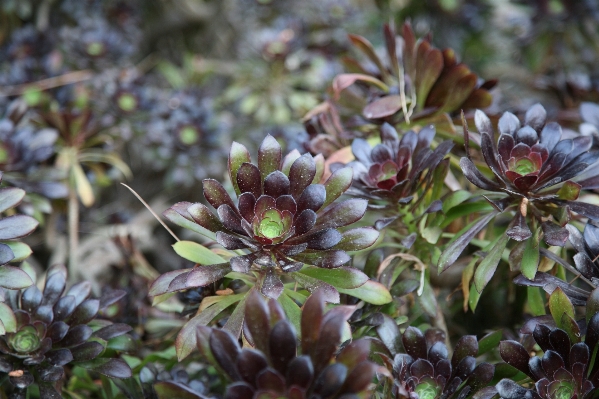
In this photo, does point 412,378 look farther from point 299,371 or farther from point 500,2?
point 500,2

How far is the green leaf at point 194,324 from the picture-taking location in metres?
0.86

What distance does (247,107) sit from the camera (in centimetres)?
241

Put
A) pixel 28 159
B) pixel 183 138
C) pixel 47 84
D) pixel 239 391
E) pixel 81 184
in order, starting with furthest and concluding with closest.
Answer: pixel 183 138, pixel 47 84, pixel 81 184, pixel 28 159, pixel 239 391

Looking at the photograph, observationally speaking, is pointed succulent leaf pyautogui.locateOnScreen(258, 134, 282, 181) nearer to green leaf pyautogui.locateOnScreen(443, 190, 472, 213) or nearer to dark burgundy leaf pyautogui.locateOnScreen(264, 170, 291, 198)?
dark burgundy leaf pyautogui.locateOnScreen(264, 170, 291, 198)

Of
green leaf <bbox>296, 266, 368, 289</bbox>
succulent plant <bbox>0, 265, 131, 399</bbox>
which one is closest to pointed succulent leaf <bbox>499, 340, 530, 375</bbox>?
green leaf <bbox>296, 266, 368, 289</bbox>

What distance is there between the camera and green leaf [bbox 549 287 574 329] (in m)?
0.84

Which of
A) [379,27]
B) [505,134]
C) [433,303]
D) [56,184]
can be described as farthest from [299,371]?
[379,27]

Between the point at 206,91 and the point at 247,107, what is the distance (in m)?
0.23

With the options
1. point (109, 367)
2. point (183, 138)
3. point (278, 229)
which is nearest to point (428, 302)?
point (278, 229)

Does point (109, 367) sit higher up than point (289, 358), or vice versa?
point (289, 358)

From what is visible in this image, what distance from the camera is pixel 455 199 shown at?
1.00 meters

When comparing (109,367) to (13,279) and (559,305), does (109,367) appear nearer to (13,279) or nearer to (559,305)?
(13,279)

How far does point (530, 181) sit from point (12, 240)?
0.90m

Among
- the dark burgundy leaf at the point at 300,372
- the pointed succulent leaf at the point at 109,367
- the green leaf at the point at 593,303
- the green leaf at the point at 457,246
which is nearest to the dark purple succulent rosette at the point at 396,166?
the green leaf at the point at 457,246
